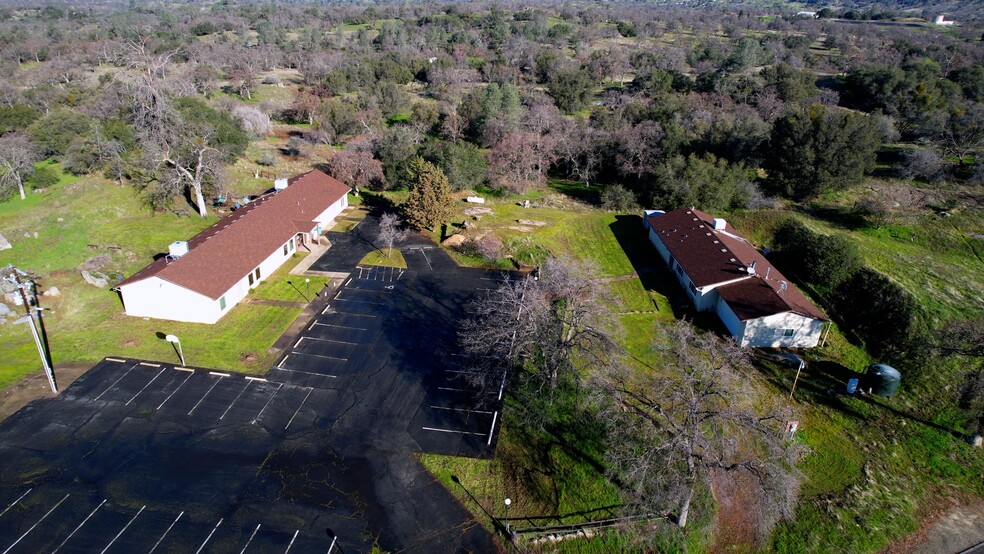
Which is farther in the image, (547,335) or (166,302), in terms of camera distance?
(166,302)

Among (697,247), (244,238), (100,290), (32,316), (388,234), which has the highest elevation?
(697,247)

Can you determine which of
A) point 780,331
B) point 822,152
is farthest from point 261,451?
point 822,152

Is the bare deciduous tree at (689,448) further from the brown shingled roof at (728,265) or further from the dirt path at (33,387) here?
the dirt path at (33,387)

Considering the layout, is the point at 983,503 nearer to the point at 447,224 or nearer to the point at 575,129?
the point at 447,224

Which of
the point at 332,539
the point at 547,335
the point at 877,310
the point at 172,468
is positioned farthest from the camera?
the point at 877,310

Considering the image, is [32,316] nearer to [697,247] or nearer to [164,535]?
[164,535]

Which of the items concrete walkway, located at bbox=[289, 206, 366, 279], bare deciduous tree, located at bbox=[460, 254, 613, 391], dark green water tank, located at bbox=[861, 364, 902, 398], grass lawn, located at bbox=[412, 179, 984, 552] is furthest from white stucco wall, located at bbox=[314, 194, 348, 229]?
dark green water tank, located at bbox=[861, 364, 902, 398]

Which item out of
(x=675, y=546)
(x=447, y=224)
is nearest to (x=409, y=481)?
(x=675, y=546)
